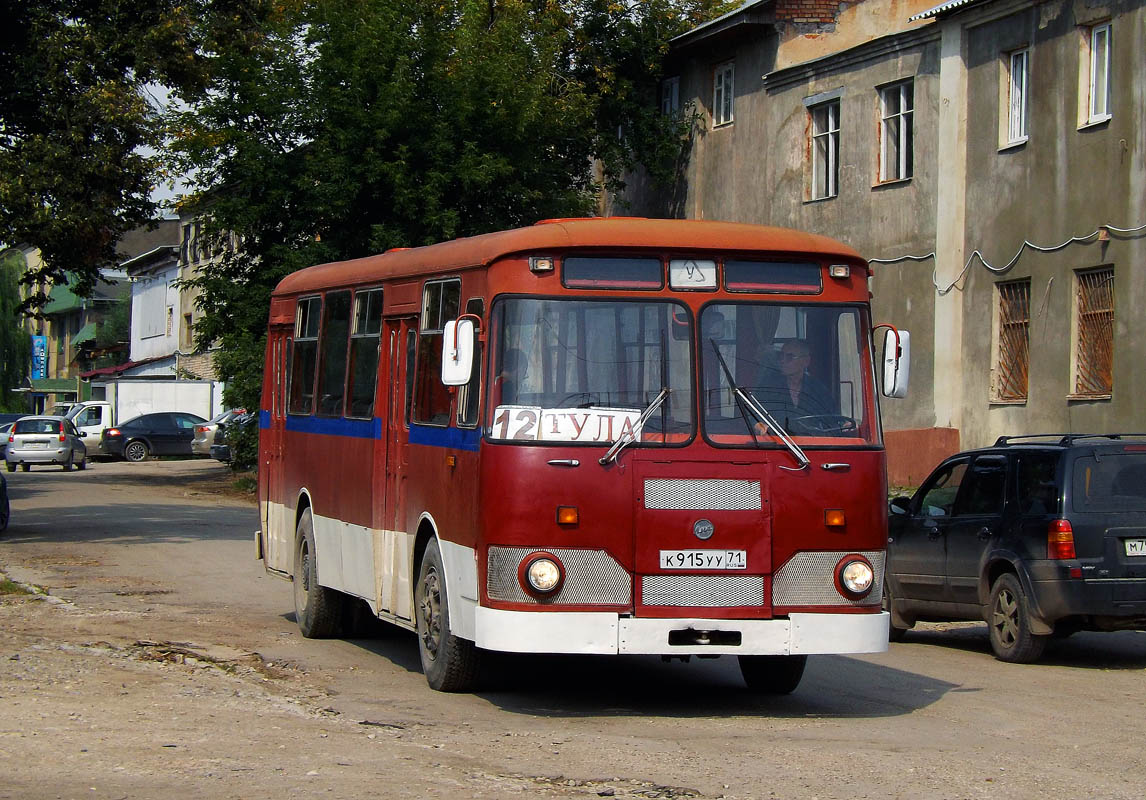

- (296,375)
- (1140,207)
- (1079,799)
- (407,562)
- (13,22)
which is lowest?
(1079,799)

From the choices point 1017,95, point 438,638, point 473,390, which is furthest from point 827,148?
point 473,390

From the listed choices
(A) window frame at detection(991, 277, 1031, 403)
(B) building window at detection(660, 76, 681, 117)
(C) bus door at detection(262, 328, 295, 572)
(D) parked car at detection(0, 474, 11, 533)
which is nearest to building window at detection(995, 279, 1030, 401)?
(A) window frame at detection(991, 277, 1031, 403)

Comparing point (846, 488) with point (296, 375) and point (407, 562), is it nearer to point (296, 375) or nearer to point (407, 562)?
point (407, 562)

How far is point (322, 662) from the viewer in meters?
11.9

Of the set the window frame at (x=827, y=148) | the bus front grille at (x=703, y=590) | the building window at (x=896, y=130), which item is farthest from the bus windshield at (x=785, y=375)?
the window frame at (x=827, y=148)

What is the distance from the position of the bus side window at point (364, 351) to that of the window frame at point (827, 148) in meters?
21.4

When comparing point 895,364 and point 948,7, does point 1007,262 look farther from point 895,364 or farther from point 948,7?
point 895,364

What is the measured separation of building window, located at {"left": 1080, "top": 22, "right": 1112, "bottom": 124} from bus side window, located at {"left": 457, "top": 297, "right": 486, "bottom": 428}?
1749cm

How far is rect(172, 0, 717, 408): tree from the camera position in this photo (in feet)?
108

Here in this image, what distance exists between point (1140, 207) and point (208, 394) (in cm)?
4669

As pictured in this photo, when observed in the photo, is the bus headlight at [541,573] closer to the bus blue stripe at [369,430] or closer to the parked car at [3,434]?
the bus blue stripe at [369,430]

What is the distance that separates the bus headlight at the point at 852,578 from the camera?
31.2 ft

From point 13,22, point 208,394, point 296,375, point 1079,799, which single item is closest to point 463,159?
point 13,22

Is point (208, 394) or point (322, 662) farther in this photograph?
point (208, 394)
